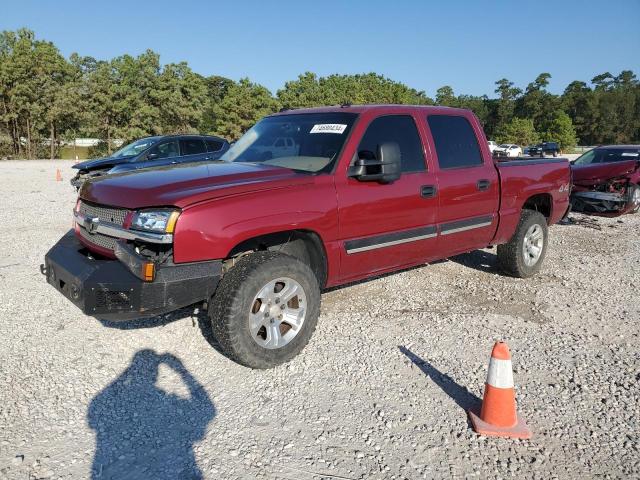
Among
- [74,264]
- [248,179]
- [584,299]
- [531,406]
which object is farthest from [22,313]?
[584,299]

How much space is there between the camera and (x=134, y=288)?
3.15 meters

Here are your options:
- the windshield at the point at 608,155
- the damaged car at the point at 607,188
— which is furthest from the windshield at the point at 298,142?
the windshield at the point at 608,155

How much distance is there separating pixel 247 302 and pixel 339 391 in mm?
866

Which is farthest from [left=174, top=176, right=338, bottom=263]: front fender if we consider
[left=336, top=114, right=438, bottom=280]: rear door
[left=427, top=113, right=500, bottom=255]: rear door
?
[left=427, top=113, right=500, bottom=255]: rear door

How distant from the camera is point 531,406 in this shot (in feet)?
10.6

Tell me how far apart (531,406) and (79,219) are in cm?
363

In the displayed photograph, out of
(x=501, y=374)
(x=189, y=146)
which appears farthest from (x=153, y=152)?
(x=501, y=374)

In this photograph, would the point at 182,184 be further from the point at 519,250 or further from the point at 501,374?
the point at 519,250

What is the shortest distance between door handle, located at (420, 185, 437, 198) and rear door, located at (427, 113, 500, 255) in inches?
3.6

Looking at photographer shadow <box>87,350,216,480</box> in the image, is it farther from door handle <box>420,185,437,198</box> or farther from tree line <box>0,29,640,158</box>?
tree line <box>0,29,640,158</box>

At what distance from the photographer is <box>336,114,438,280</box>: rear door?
4074mm

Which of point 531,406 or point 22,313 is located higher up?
point 22,313

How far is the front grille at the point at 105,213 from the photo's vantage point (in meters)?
3.51

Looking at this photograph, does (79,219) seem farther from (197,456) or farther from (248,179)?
(197,456)
